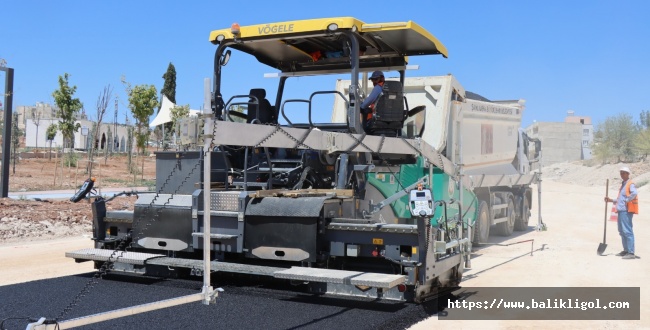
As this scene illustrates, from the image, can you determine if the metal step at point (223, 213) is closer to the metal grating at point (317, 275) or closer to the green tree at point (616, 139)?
the metal grating at point (317, 275)

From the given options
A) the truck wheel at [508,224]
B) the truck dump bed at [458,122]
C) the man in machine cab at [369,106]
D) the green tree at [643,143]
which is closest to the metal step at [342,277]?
the man in machine cab at [369,106]

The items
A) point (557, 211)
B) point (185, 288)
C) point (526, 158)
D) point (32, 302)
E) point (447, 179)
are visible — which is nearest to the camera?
point (32, 302)

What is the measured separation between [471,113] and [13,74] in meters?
10.4

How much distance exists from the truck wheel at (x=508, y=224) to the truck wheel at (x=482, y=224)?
1.41 m

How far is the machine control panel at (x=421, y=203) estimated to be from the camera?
5449 mm

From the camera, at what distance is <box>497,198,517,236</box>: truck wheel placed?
41.5 ft

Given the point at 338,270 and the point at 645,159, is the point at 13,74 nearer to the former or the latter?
the point at 338,270

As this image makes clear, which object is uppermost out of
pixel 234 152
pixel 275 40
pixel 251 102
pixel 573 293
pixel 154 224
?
pixel 275 40

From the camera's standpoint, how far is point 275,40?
6.53 m

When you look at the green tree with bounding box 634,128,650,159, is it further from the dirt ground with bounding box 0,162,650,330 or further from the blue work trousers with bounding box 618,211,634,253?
the blue work trousers with bounding box 618,211,634,253

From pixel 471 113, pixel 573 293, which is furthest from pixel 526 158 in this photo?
pixel 573 293

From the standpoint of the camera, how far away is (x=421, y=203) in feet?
18.1

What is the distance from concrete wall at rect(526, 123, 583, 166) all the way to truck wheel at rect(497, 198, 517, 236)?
180 feet

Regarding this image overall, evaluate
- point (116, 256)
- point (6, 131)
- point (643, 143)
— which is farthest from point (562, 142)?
point (116, 256)
